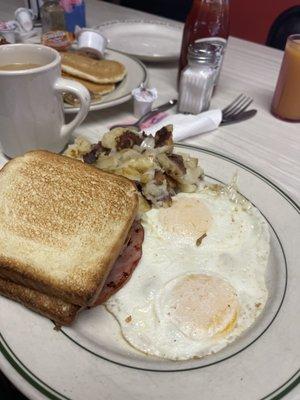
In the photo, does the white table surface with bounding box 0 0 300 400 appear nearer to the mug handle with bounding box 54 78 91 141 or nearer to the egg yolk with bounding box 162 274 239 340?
the mug handle with bounding box 54 78 91 141

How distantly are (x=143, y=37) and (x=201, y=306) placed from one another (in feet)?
6.28

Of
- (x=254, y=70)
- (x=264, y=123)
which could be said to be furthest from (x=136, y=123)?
(x=254, y=70)

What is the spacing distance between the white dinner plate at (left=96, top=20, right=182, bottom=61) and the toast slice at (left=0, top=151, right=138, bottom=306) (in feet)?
4.11

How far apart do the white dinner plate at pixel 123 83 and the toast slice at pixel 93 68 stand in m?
0.04

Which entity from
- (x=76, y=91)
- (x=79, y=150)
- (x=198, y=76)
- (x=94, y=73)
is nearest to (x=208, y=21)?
(x=198, y=76)

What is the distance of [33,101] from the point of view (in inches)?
47.3

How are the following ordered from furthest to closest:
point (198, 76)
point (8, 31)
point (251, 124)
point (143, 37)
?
point (143, 37) → point (8, 31) → point (251, 124) → point (198, 76)

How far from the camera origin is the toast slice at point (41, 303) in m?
0.86

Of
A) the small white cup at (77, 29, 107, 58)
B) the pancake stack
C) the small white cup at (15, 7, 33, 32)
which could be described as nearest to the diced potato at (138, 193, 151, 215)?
the pancake stack

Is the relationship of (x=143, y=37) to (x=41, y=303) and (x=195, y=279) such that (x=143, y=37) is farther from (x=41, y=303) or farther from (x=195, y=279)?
(x=41, y=303)

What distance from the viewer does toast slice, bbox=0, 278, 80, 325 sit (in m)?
0.86

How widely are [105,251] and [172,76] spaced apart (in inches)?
54.0

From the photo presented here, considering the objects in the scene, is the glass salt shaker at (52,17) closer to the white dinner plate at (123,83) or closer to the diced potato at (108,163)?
the white dinner plate at (123,83)

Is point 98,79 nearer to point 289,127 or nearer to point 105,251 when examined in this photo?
point 289,127
